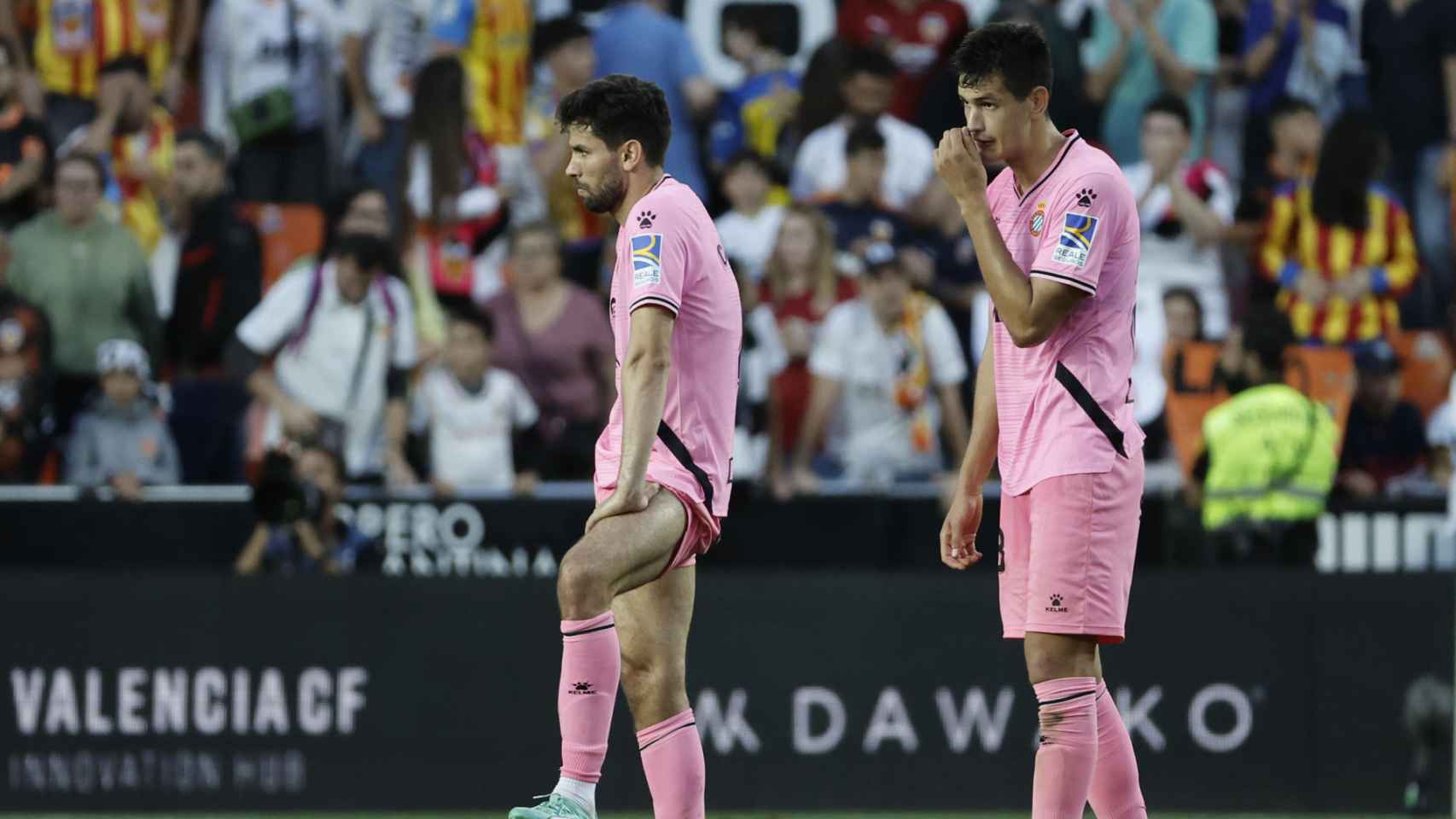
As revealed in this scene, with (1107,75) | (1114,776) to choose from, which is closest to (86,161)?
(1107,75)

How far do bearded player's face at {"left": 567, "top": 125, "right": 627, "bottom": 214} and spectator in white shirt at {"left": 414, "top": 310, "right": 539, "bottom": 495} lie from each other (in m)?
5.27

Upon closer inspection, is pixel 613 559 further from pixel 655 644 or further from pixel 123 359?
pixel 123 359

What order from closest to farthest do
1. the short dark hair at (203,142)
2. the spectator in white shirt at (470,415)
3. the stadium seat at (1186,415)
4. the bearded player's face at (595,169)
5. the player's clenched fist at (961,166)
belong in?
the player's clenched fist at (961,166) → the bearded player's face at (595,169) → the spectator in white shirt at (470,415) → the stadium seat at (1186,415) → the short dark hair at (203,142)

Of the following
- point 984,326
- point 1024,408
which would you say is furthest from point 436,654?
point 1024,408

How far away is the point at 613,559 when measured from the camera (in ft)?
20.8

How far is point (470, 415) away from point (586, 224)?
74.6 inches

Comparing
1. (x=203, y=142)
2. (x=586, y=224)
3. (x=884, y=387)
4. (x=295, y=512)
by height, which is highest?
(x=203, y=142)

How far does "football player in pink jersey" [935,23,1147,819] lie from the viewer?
20.0 feet

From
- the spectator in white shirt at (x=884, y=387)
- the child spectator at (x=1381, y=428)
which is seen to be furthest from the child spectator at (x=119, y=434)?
the child spectator at (x=1381, y=428)

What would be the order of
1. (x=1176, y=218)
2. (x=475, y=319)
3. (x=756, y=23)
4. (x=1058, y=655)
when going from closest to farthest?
(x=1058, y=655)
(x=475, y=319)
(x=1176, y=218)
(x=756, y=23)

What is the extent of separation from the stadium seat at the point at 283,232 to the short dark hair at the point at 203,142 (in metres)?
0.35

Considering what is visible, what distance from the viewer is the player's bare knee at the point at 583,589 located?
6.31 m

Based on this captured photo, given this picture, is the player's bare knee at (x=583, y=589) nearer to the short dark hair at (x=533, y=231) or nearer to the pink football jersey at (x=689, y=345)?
the pink football jersey at (x=689, y=345)

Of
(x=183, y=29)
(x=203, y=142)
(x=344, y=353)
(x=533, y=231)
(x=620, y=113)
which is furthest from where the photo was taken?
(x=183, y=29)
